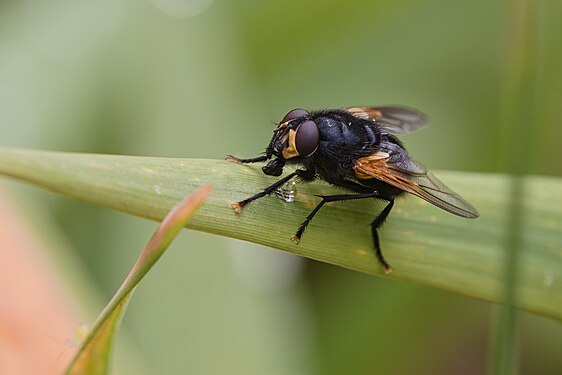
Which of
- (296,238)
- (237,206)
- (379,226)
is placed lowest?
(379,226)

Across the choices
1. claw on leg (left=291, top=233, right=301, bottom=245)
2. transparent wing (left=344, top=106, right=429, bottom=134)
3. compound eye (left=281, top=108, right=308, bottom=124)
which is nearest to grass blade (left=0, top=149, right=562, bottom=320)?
claw on leg (left=291, top=233, right=301, bottom=245)

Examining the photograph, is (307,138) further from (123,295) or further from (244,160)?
(123,295)

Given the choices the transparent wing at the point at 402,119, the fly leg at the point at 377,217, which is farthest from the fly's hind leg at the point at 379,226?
the transparent wing at the point at 402,119

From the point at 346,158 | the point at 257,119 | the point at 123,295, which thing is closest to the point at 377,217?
the point at 346,158

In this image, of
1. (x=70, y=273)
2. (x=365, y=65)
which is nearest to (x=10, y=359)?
(x=70, y=273)

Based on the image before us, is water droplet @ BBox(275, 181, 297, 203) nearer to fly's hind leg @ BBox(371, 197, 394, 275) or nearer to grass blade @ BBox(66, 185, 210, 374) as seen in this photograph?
fly's hind leg @ BBox(371, 197, 394, 275)
